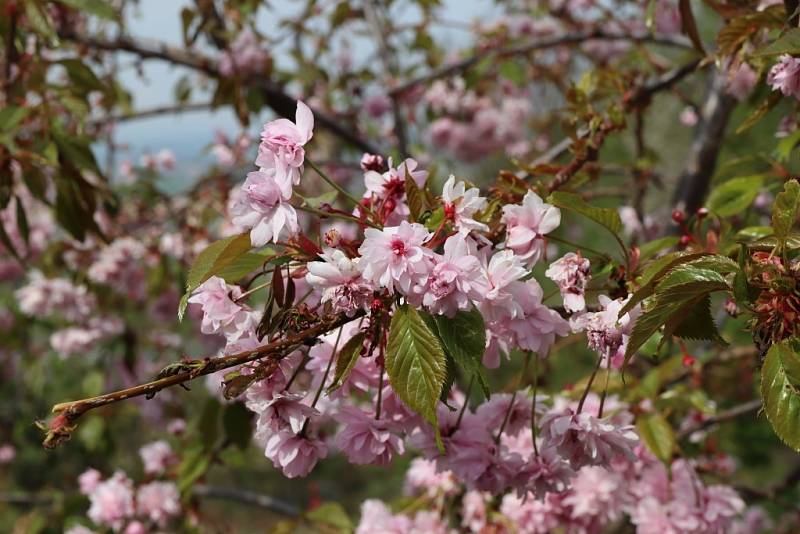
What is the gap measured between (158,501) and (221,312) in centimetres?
135

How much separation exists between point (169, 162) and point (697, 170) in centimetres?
246

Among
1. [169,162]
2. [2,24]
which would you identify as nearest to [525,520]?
[2,24]

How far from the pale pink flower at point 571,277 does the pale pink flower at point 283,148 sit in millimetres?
266

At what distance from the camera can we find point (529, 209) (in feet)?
2.23

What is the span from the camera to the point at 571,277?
675 mm

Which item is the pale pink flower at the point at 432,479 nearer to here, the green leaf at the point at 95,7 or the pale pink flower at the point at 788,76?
the pale pink flower at the point at 788,76

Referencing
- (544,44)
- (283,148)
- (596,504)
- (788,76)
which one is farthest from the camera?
(544,44)

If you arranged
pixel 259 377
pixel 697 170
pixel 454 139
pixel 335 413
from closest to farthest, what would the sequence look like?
1. pixel 259 377
2. pixel 335 413
3. pixel 697 170
4. pixel 454 139

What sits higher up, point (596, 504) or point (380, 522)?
point (596, 504)

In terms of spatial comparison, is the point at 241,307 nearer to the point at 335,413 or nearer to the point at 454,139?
the point at 335,413

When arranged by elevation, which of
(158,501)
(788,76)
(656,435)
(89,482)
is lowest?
(89,482)

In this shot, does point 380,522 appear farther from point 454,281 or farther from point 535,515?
point 454,281

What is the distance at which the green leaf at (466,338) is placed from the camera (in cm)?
61

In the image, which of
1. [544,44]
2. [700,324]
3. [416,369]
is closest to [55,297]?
[544,44]
